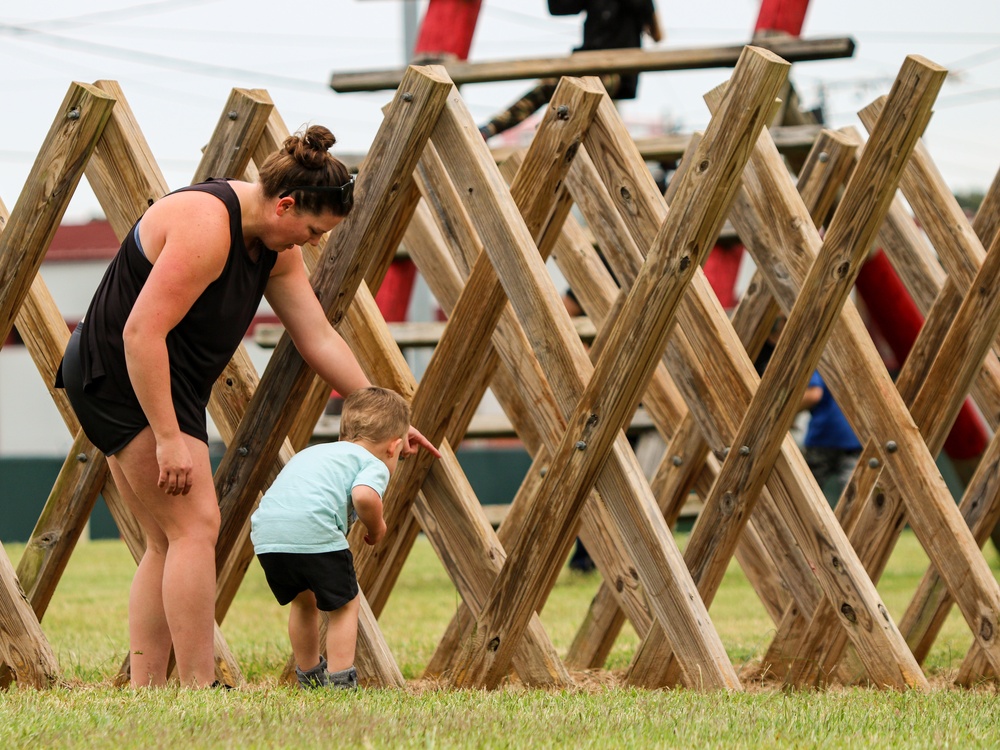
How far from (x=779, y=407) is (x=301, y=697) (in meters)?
1.47

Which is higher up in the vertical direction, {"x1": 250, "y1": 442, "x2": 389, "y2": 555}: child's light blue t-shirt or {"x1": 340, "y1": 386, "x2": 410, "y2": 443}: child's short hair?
{"x1": 340, "y1": 386, "x2": 410, "y2": 443}: child's short hair

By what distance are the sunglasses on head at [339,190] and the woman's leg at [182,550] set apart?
68 cm

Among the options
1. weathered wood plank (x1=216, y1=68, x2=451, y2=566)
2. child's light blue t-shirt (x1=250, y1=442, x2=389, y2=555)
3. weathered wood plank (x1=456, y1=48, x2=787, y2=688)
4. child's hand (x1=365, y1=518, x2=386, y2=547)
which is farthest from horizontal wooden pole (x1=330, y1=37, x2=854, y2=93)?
→ child's hand (x1=365, y1=518, x2=386, y2=547)

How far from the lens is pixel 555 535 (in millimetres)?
3291

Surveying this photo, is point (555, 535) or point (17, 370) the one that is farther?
point (17, 370)

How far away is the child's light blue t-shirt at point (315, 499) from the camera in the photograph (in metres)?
3.18

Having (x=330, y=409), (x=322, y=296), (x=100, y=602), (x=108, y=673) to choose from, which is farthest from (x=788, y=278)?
(x=100, y=602)

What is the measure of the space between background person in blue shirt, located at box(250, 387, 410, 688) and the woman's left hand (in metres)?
0.05

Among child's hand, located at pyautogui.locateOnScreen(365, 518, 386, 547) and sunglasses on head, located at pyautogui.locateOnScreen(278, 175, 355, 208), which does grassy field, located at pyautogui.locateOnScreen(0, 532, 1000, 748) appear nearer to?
child's hand, located at pyautogui.locateOnScreen(365, 518, 386, 547)

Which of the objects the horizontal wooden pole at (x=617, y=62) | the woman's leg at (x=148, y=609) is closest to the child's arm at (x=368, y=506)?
the woman's leg at (x=148, y=609)

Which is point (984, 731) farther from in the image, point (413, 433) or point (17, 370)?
point (17, 370)

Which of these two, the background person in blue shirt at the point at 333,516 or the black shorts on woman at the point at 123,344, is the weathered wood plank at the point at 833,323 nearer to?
the background person in blue shirt at the point at 333,516

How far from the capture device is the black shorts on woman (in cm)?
306

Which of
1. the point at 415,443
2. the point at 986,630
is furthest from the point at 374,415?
the point at 986,630
